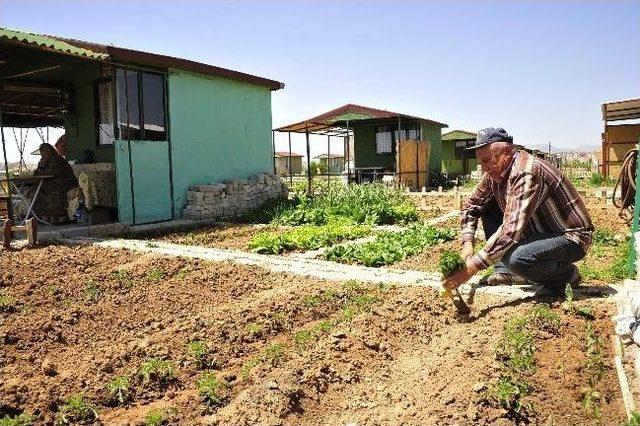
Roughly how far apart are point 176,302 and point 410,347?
2.44 metres

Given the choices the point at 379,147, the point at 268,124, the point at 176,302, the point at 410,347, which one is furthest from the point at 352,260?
the point at 379,147

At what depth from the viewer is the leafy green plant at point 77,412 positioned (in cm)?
284

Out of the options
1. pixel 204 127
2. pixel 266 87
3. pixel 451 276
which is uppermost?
pixel 266 87

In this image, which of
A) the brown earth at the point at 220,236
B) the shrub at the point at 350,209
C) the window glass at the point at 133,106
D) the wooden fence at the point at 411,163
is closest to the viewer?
the brown earth at the point at 220,236

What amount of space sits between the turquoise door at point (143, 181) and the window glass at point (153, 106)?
10.2 inches

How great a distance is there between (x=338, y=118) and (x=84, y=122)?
8.49m

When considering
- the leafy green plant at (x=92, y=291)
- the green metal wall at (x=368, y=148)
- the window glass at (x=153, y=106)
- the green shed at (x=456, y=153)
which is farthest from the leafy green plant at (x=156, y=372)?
the green shed at (x=456, y=153)

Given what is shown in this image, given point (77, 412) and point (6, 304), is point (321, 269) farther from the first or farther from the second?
point (77, 412)

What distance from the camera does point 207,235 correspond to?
31.2 ft

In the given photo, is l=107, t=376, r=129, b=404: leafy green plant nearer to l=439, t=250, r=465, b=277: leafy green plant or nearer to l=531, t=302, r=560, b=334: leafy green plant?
l=439, t=250, r=465, b=277: leafy green plant

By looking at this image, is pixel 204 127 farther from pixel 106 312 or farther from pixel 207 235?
pixel 106 312

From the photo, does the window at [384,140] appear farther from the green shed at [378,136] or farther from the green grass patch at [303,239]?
the green grass patch at [303,239]

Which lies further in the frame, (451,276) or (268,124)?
(268,124)

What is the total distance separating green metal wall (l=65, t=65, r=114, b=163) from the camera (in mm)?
11305
